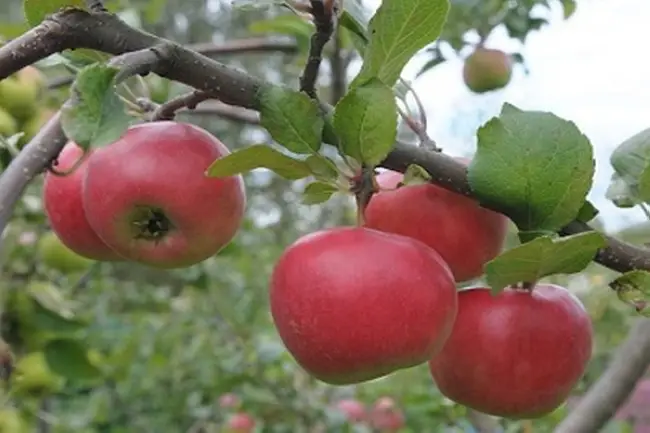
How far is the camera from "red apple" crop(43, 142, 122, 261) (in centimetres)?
70

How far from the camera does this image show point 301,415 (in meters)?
1.98

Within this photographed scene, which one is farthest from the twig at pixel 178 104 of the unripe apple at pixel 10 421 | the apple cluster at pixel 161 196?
the unripe apple at pixel 10 421

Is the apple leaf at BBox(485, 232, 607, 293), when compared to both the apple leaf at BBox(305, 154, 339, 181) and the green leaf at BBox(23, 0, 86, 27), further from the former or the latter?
the green leaf at BBox(23, 0, 86, 27)

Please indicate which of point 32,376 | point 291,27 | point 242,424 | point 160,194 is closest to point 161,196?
point 160,194

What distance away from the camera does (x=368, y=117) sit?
0.58 m

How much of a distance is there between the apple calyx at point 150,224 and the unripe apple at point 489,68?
36.9 inches

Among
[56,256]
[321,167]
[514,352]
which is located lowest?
[56,256]

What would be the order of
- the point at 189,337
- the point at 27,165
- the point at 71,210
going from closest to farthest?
the point at 27,165 → the point at 71,210 → the point at 189,337

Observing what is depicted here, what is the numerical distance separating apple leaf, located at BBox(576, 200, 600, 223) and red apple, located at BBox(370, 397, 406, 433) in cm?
140

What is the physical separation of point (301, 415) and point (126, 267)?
3504mm

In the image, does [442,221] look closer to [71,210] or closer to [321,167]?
[321,167]

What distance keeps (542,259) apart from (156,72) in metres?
0.25

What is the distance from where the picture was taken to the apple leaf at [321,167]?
0.60m

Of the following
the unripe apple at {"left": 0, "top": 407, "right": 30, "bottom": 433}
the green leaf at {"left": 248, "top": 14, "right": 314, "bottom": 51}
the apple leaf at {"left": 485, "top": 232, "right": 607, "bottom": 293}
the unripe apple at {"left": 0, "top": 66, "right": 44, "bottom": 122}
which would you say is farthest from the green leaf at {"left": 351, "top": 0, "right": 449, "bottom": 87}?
the green leaf at {"left": 248, "top": 14, "right": 314, "bottom": 51}
